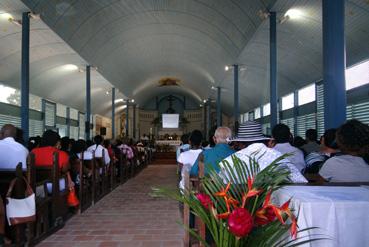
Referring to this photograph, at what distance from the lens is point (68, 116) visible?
19703 millimetres

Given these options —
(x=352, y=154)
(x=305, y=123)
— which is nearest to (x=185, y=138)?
(x=352, y=154)

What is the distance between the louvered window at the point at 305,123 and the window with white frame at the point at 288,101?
3.89 ft

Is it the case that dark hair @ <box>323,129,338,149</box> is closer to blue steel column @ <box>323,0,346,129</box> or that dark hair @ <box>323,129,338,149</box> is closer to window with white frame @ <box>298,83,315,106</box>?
blue steel column @ <box>323,0,346,129</box>

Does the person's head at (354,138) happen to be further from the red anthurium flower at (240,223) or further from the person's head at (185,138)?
the person's head at (185,138)

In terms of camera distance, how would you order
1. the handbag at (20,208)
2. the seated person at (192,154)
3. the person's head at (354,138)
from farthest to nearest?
the seated person at (192,154)
the handbag at (20,208)
the person's head at (354,138)

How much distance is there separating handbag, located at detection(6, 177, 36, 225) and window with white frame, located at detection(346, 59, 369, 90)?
27.1 feet

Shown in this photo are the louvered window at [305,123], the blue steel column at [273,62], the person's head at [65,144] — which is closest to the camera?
the person's head at [65,144]

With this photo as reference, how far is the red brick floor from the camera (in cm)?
419

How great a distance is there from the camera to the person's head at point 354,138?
2574mm

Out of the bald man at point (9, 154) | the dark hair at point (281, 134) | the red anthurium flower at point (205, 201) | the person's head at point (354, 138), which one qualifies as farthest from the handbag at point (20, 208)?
the person's head at point (354, 138)

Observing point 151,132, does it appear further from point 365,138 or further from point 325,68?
point 365,138

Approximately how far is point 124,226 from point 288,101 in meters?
12.0

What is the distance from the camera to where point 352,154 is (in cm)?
267

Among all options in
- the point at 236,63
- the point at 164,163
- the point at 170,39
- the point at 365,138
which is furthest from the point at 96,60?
the point at 365,138
